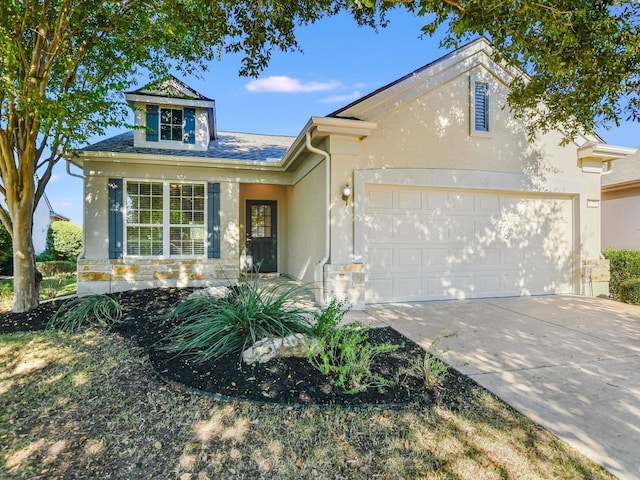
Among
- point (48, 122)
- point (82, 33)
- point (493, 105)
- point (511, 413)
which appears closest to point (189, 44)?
point (82, 33)

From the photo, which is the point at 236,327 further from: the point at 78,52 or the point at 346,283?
the point at 78,52

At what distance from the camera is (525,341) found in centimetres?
452

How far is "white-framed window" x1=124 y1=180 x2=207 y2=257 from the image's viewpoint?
7.75 meters

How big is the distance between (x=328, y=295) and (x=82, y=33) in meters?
6.34

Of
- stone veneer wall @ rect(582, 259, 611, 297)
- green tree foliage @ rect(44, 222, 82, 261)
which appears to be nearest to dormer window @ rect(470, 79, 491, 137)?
stone veneer wall @ rect(582, 259, 611, 297)

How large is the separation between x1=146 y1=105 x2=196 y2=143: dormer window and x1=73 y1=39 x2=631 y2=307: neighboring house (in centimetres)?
3

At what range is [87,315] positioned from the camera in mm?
5277

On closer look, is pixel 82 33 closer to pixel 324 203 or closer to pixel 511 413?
pixel 324 203

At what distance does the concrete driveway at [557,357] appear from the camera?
101 inches

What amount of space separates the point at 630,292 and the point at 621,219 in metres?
4.83

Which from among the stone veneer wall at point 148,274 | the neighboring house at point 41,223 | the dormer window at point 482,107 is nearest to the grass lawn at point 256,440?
the stone veneer wall at point 148,274

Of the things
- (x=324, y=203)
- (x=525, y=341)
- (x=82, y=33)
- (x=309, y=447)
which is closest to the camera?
(x=309, y=447)

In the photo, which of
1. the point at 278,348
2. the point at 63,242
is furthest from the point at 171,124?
the point at 63,242

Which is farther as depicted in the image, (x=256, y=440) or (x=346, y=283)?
(x=346, y=283)
